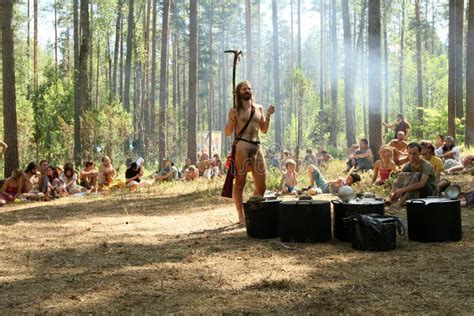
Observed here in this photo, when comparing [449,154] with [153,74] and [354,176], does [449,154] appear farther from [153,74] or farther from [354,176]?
[153,74]

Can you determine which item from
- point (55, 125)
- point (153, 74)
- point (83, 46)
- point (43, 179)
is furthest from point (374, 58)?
point (153, 74)

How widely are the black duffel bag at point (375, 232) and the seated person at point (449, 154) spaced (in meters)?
7.62

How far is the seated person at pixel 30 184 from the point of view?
11.6 meters

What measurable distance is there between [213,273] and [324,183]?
26.5 feet

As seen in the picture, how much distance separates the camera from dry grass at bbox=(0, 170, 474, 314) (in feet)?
11.6

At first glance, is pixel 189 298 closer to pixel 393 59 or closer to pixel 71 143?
pixel 71 143

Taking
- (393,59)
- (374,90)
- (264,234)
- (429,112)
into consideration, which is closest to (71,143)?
(374,90)

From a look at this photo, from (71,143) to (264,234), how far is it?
17701 millimetres

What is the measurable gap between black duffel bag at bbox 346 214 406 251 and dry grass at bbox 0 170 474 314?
12cm

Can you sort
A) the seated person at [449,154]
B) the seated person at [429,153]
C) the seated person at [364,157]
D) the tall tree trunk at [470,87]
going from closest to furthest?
the seated person at [429,153] < the seated person at [449,154] < the seated person at [364,157] < the tall tree trunk at [470,87]

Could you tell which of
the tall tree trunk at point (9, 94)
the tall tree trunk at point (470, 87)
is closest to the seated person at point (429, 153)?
the tall tree trunk at point (470, 87)

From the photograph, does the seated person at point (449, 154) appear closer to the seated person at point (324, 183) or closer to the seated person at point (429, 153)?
the seated person at point (324, 183)

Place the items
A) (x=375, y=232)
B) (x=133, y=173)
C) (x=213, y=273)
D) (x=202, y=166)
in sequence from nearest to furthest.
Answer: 1. (x=213, y=273)
2. (x=375, y=232)
3. (x=133, y=173)
4. (x=202, y=166)

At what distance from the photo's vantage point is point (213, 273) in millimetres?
4473
